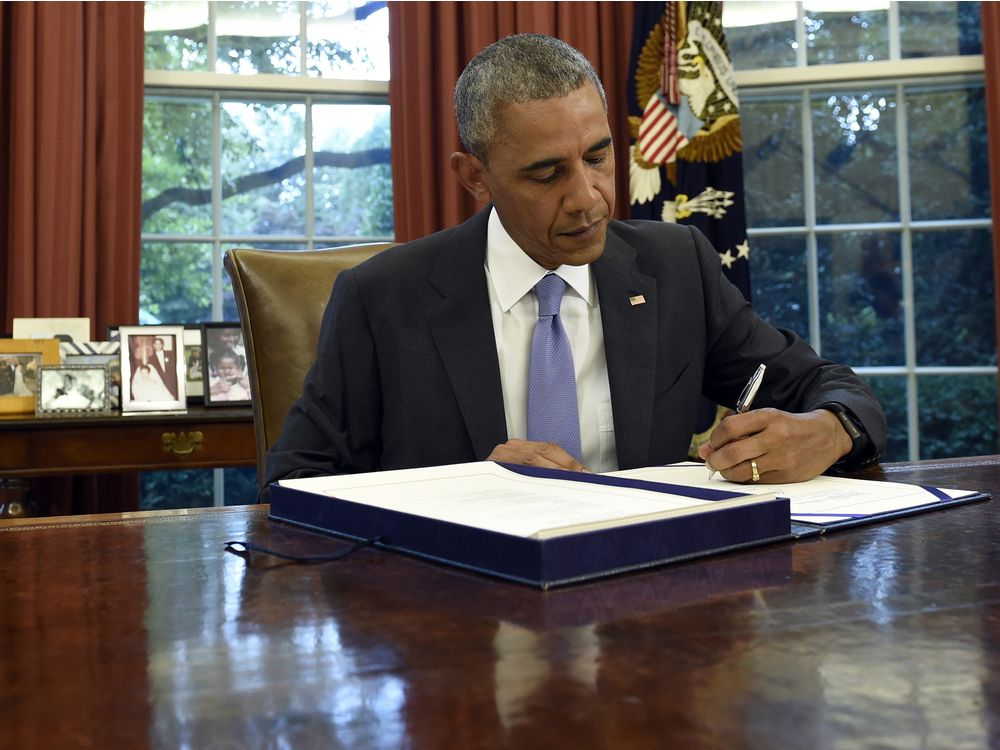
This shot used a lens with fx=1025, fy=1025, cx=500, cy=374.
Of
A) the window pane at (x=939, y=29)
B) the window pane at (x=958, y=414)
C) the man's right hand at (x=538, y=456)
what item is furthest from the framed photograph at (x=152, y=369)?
the window pane at (x=939, y=29)

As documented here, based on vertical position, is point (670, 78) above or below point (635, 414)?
above

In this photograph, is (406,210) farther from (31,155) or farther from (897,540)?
(897,540)

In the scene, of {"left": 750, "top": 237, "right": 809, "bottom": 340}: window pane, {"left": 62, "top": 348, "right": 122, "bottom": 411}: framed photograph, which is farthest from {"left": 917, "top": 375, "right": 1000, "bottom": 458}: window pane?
{"left": 62, "top": 348, "right": 122, "bottom": 411}: framed photograph

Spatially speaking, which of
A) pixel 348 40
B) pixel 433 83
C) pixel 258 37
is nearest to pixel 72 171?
pixel 258 37

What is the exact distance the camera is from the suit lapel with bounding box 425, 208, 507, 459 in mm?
1601

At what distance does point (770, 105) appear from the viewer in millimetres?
4000

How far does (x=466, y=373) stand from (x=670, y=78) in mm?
2286

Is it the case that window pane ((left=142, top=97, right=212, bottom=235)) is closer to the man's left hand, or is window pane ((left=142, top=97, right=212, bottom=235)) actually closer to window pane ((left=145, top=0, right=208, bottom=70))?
window pane ((left=145, top=0, right=208, bottom=70))

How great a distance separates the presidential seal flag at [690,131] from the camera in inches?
Answer: 141

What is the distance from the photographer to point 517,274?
1.72 m

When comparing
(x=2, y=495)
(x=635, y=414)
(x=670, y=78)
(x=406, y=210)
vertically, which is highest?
(x=670, y=78)

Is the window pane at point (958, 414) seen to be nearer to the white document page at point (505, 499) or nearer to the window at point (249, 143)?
the window at point (249, 143)

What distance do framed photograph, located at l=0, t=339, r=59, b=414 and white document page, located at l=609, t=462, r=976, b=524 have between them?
223 centimetres

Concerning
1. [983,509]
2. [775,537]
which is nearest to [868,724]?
[775,537]
